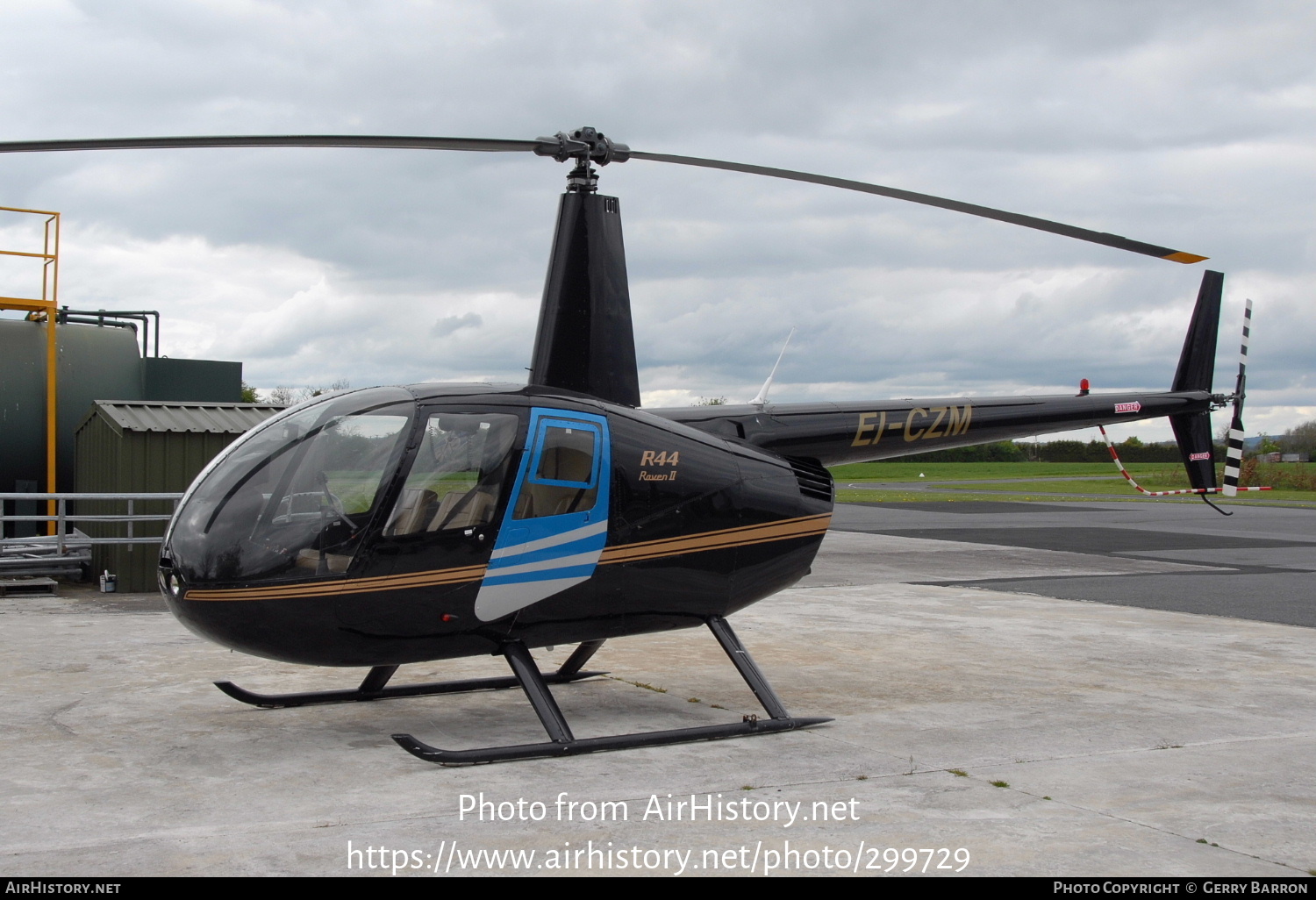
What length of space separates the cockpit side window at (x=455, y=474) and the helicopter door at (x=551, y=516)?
14 cm

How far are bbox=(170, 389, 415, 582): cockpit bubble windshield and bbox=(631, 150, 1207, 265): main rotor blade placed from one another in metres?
2.70

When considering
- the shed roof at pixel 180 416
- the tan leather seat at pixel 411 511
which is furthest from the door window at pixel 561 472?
the shed roof at pixel 180 416

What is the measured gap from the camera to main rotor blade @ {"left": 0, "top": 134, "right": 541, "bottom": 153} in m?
5.83

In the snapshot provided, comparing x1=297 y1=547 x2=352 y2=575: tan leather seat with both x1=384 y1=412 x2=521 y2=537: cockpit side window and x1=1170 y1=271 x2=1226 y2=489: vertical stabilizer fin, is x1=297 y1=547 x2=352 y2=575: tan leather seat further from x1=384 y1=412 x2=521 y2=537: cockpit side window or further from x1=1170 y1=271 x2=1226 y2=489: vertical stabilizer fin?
x1=1170 y1=271 x2=1226 y2=489: vertical stabilizer fin

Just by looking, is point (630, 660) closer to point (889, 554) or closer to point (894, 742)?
point (894, 742)

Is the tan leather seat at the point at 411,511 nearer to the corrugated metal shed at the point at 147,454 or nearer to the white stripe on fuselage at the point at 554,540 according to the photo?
the white stripe on fuselage at the point at 554,540

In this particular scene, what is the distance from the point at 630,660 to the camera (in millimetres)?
9508

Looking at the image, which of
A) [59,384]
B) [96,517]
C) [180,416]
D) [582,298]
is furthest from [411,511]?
[59,384]

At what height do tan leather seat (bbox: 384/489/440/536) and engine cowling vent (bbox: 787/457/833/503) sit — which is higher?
engine cowling vent (bbox: 787/457/833/503)

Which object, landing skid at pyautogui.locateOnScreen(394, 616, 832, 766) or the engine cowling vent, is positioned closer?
landing skid at pyautogui.locateOnScreen(394, 616, 832, 766)

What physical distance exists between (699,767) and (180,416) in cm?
1038

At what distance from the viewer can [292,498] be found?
595 centimetres

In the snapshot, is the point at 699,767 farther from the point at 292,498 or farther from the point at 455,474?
the point at 292,498

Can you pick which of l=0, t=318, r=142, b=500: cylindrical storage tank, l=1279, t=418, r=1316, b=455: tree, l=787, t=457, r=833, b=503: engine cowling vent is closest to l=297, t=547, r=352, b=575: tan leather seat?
l=787, t=457, r=833, b=503: engine cowling vent
